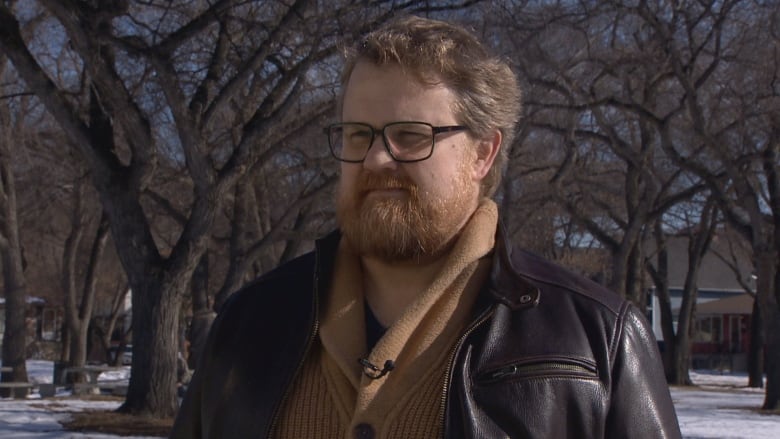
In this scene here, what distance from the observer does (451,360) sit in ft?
6.95

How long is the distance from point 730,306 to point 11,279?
31275 millimetres

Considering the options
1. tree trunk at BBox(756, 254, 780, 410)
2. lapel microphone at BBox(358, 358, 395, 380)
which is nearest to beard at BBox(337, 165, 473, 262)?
lapel microphone at BBox(358, 358, 395, 380)

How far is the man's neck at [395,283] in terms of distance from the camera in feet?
7.59

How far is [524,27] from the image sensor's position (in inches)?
562

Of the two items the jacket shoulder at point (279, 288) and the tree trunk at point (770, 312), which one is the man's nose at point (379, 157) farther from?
the tree trunk at point (770, 312)

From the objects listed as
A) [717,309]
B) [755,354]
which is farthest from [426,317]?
[717,309]

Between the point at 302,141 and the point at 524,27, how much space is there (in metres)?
5.91

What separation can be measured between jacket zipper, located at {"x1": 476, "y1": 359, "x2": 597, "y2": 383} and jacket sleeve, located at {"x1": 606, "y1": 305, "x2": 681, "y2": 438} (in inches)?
2.8

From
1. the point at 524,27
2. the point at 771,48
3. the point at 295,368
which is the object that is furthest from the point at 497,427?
the point at 771,48

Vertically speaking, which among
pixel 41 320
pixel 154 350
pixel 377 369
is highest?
pixel 377 369

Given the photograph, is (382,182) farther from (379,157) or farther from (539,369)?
(539,369)

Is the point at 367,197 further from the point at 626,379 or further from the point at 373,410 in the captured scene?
the point at 626,379

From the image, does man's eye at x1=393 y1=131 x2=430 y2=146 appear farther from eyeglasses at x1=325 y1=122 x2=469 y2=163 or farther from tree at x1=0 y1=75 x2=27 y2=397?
tree at x1=0 y1=75 x2=27 y2=397

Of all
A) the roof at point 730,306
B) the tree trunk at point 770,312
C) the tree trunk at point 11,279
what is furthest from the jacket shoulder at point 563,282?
the roof at point 730,306
